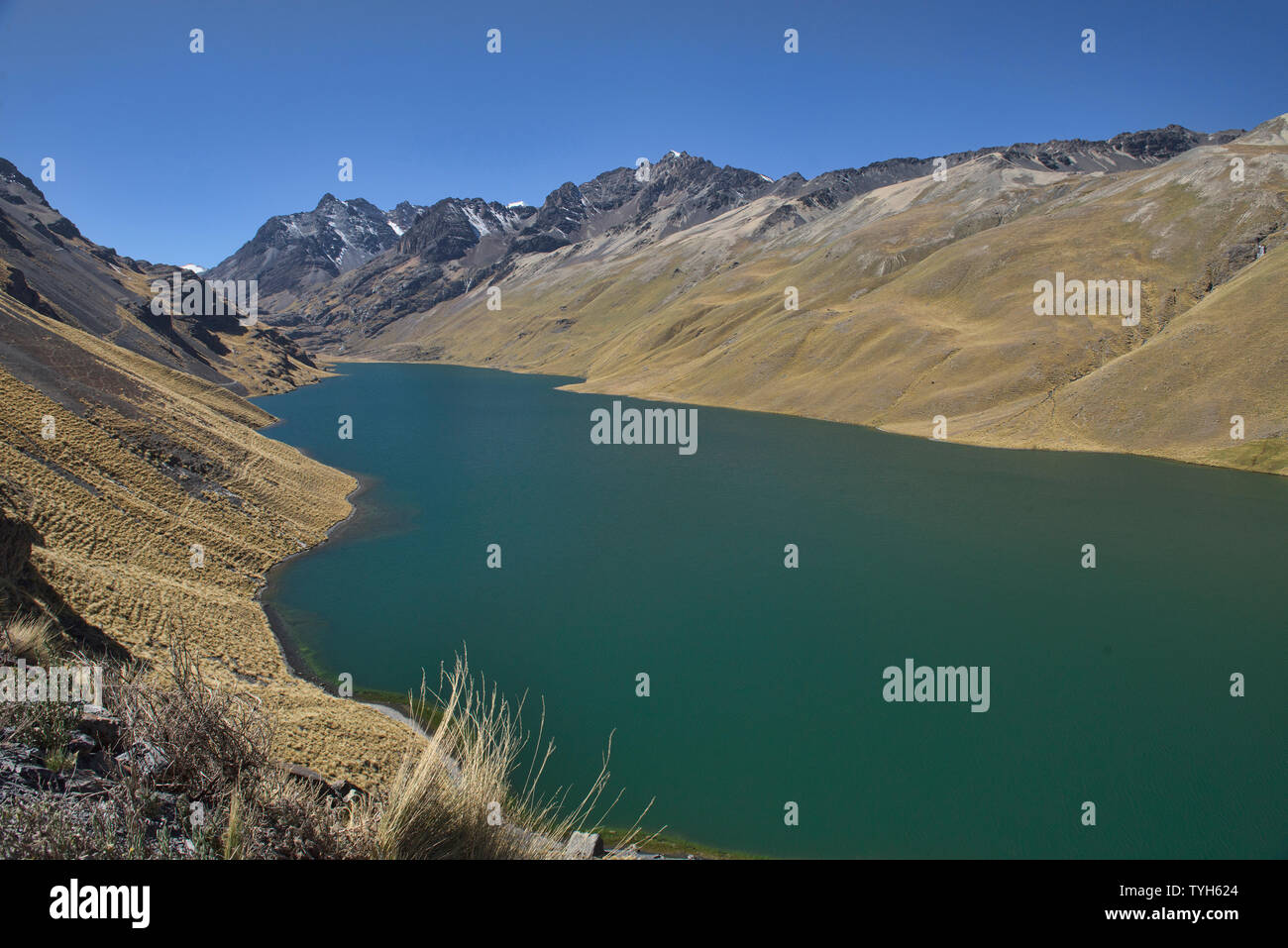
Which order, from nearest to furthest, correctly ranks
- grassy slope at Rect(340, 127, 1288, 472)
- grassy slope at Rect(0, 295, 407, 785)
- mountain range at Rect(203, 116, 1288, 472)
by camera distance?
1. grassy slope at Rect(0, 295, 407, 785)
2. mountain range at Rect(203, 116, 1288, 472)
3. grassy slope at Rect(340, 127, 1288, 472)

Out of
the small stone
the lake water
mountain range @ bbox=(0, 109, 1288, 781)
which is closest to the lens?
the small stone

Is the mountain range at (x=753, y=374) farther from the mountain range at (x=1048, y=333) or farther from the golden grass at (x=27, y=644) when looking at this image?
the golden grass at (x=27, y=644)

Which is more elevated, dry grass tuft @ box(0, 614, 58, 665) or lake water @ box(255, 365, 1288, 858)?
dry grass tuft @ box(0, 614, 58, 665)

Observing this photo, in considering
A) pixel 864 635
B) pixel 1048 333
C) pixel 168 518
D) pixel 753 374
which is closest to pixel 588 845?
pixel 864 635

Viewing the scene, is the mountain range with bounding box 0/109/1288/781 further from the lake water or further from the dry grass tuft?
the dry grass tuft

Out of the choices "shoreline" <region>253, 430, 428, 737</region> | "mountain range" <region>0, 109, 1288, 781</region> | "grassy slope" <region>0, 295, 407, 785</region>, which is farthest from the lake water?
"mountain range" <region>0, 109, 1288, 781</region>

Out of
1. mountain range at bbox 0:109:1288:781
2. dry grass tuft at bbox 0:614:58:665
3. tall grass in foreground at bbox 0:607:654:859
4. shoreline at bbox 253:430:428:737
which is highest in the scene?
mountain range at bbox 0:109:1288:781

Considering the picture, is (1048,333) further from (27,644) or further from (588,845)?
(27,644)
